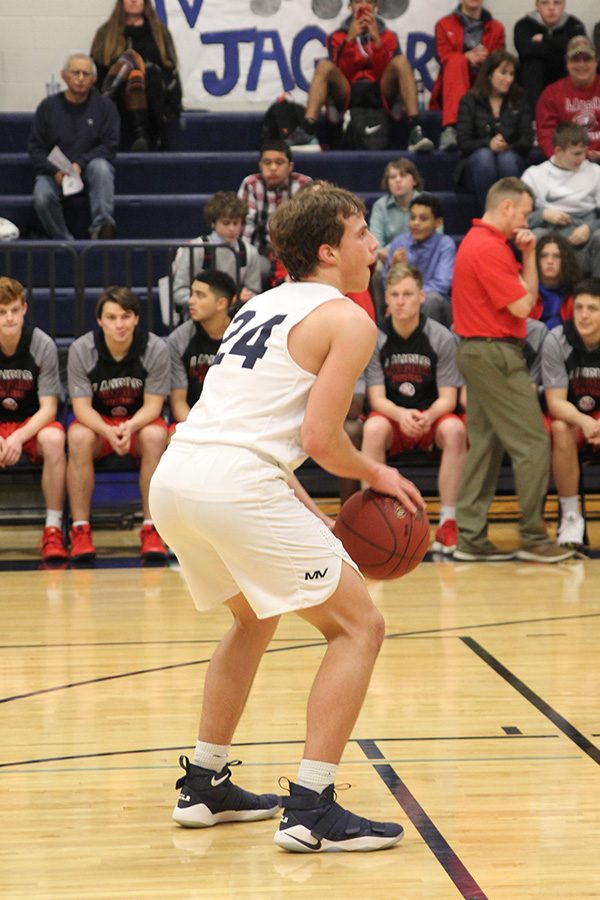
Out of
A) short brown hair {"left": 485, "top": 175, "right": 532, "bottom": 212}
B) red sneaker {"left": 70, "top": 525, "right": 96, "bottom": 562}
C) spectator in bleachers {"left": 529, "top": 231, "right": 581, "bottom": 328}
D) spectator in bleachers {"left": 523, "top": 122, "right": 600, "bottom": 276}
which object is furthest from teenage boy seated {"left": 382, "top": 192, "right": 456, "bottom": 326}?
red sneaker {"left": 70, "top": 525, "right": 96, "bottom": 562}

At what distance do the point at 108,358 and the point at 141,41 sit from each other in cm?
480

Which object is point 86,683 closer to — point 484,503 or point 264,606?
point 264,606

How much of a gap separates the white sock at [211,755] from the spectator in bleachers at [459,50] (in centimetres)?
897

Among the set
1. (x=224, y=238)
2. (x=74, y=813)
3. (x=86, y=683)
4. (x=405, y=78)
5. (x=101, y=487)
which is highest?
(x=405, y=78)

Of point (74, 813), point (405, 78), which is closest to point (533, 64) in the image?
point (405, 78)

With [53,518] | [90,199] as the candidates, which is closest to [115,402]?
[53,518]

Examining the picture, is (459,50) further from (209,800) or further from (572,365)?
(209,800)

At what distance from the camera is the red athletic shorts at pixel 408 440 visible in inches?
329

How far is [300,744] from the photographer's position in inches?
176

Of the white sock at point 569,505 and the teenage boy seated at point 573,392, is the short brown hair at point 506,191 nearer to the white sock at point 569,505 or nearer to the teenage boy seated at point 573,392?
the teenage boy seated at point 573,392

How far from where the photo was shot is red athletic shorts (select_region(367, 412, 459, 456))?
835 centimetres

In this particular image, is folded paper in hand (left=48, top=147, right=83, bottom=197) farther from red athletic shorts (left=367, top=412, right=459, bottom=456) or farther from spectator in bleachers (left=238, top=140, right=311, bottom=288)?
red athletic shorts (left=367, top=412, right=459, bottom=456)

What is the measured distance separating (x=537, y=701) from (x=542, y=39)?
865 cm

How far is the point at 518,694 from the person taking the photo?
199 inches
